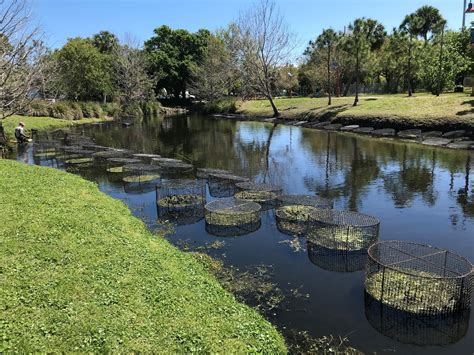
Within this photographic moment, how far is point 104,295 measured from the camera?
7797 mm

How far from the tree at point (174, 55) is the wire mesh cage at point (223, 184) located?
2559 inches

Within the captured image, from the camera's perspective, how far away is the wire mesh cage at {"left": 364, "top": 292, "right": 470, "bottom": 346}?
28.8 feet

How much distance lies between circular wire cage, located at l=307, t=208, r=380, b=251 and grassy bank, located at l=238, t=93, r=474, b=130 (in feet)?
81.6

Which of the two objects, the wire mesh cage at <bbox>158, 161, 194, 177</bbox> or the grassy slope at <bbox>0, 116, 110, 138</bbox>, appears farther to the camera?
the grassy slope at <bbox>0, 116, 110, 138</bbox>

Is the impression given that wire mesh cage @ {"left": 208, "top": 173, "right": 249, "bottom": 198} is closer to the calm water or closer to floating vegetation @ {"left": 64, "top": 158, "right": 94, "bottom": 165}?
the calm water

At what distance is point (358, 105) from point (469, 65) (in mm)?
16911

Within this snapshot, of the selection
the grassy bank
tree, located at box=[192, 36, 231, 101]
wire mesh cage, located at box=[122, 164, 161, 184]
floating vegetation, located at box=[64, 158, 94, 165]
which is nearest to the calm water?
wire mesh cage, located at box=[122, 164, 161, 184]

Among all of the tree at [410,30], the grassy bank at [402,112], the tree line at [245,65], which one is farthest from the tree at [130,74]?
the tree at [410,30]

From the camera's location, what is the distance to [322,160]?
2898 cm

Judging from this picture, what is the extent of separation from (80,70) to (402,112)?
161 ft

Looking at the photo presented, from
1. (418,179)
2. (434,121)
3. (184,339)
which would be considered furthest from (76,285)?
(434,121)

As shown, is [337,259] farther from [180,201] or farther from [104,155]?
[104,155]

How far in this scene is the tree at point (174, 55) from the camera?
83.4 meters

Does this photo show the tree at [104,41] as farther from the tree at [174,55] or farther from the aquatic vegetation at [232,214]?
the aquatic vegetation at [232,214]
